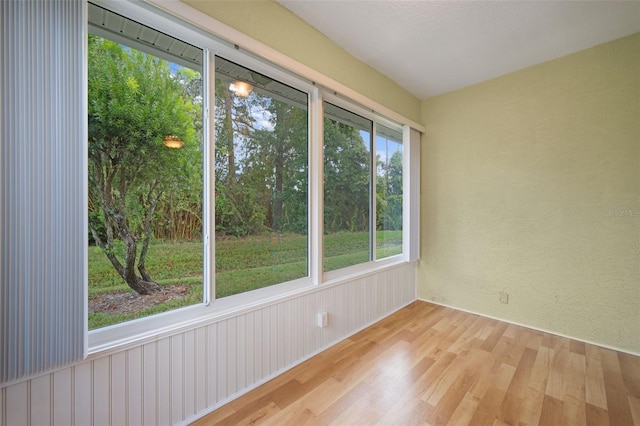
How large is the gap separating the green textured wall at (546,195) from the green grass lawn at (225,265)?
1720mm

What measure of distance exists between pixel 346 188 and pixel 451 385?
1.87 metres

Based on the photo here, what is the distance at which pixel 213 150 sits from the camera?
5.53 feet

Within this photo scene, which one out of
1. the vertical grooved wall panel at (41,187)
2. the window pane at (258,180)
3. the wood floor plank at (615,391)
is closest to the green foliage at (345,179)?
the window pane at (258,180)

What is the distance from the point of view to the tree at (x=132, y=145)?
4.39 feet

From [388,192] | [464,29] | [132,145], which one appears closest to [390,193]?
[388,192]

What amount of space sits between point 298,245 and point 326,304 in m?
0.61

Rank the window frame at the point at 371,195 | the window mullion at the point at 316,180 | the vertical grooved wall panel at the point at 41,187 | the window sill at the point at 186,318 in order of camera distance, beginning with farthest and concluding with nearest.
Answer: the window frame at the point at 371,195 < the window mullion at the point at 316,180 < the window sill at the point at 186,318 < the vertical grooved wall panel at the point at 41,187

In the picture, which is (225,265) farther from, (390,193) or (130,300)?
(390,193)

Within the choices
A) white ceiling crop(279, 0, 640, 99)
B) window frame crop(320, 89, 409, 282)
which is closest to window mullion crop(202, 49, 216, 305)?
white ceiling crop(279, 0, 640, 99)

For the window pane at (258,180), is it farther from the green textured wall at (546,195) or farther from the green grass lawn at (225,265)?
the green textured wall at (546,195)

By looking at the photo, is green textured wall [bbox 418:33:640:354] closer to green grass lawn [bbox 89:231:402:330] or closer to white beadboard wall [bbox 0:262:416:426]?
green grass lawn [bbox 89:231:402:330]

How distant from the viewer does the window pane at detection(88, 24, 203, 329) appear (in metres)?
1.34

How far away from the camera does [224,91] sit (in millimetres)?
Result: 1789

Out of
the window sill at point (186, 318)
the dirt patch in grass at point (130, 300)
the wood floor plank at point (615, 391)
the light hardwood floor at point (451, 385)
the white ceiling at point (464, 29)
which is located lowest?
the wood floor plank at point (615, 391)
